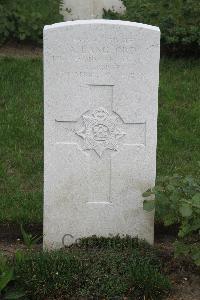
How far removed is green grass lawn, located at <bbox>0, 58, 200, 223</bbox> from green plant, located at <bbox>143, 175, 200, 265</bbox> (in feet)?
3.30

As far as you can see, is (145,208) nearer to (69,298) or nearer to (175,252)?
(175,252)

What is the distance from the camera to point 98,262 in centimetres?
444

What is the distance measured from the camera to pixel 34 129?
21.5 ft

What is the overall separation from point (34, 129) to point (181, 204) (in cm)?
254

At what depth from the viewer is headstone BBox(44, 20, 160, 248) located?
439 cm

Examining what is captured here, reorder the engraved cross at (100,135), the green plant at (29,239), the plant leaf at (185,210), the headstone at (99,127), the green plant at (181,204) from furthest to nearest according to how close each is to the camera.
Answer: the green plant at (29,239) → the engraved cross at (100,135) → the headstone at (99,127) → the green plant at (181,204) → the plant leaf at (185,210)

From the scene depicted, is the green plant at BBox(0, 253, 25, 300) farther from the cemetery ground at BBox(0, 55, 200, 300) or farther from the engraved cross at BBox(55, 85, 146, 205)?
the engraved cross at BBox(55, 85, 146, 205)

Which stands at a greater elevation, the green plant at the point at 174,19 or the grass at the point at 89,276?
the green plant at the point at 174,19

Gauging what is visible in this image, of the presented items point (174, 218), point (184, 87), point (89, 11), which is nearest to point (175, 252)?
point (174, 218)

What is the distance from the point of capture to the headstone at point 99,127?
439 centimetres

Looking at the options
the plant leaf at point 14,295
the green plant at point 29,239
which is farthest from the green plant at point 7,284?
the green plant at point 29,239

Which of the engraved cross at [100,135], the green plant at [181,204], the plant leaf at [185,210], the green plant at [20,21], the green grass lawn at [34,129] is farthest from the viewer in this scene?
the green plant at [20,21]

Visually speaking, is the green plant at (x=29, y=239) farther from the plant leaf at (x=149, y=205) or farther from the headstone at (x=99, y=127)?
the plant leaf at (x=149, y=205)

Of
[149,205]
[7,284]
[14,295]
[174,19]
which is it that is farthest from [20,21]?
[14,295]
